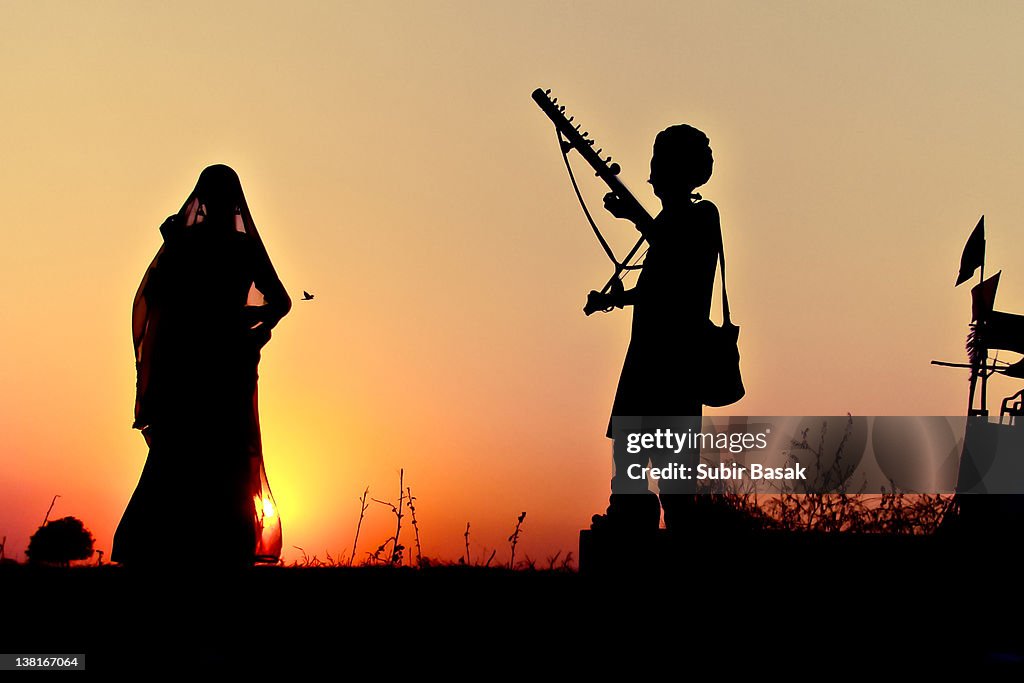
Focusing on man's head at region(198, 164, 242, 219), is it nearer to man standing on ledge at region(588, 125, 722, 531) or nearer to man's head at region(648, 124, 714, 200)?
man standing on ledge at region(588, 125, 722, 531)

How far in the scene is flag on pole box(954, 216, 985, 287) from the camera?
11.6 metres

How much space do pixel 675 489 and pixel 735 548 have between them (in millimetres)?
473

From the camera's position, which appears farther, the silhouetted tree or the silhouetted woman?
the silhouetted tree

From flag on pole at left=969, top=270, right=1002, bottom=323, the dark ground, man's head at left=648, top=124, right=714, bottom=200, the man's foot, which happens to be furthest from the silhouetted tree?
flag on pole at left=969, top=270, right=1002, bottom=323

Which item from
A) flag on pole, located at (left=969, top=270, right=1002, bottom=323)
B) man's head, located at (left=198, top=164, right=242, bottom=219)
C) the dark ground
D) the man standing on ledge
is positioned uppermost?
flag on pole, located at (left=969, top=270, right=1002, bottom=323)

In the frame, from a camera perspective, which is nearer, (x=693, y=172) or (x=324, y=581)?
(x=693, y=172)

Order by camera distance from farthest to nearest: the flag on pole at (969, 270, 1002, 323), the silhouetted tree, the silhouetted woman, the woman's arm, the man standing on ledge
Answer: the flag on pole at (969, 270, 1002, 323), the silhouetted tree, the woman's arm, the silhouetted woman, the man standing on ledge

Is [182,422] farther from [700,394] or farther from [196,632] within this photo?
[700,394]

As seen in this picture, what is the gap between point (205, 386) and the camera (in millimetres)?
7277

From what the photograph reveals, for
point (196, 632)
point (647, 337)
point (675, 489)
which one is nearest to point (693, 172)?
point (647, 337)

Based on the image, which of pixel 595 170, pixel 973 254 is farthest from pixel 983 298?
pixel 595 170

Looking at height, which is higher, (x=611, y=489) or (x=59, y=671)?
(x=611, y=489)

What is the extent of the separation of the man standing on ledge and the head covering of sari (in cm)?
188

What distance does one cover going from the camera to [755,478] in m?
9.00
